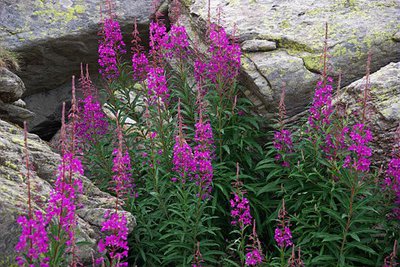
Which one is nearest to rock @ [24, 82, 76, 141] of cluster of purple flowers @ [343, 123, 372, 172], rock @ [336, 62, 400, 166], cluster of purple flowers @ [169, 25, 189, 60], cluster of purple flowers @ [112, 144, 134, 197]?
cluster of purple flowers @ [169, 25, 189, 60]

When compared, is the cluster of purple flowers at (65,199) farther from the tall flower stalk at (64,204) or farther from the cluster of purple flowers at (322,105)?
the cluster of purple flowers at (322,105)

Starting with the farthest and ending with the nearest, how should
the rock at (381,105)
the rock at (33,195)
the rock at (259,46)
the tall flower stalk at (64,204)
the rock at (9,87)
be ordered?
the rock at (259,46) → the rock at (9,87) → the rock at (381,105) → the rock at (33,195) → the tall flower stalk at (64,204)

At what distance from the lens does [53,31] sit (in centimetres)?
825

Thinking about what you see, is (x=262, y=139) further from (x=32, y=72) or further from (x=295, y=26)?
(x=32, y=72)

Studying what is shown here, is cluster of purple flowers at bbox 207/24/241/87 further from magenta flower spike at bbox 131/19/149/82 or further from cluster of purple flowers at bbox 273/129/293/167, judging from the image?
cluster of purple flowers at bbox 273/129/293/167

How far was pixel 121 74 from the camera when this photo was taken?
6.38 meters

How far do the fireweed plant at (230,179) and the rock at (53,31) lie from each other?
2.15 meters

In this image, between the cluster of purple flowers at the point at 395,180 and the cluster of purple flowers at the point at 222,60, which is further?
the cluster of purple flowers at the point at 222,60

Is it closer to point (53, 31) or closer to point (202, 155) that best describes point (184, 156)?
point (202, 155)

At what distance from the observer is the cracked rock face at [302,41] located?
21.7 ft

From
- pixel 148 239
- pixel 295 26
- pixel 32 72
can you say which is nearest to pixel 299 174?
pixel 148 239

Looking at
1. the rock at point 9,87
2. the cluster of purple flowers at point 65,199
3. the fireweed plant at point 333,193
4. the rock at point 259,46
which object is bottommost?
the fireweed plant at point 333,193

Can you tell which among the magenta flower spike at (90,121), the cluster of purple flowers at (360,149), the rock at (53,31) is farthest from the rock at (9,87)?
the cluster of purple flowers at (360,149)

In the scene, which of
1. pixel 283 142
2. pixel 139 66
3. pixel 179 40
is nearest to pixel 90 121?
pixel 139 66
